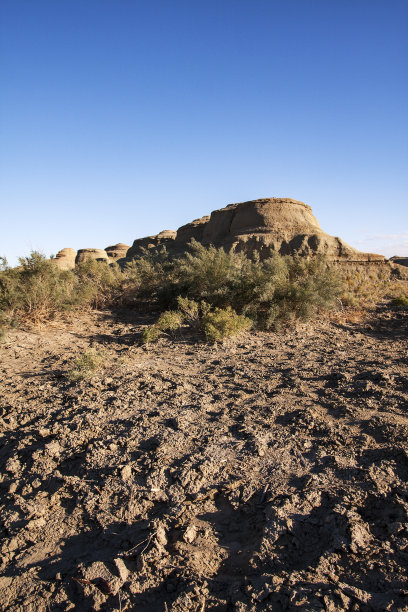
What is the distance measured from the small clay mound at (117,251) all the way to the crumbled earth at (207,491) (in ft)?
129

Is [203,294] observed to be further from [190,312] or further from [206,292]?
[190,312]

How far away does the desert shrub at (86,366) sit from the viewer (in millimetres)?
5047

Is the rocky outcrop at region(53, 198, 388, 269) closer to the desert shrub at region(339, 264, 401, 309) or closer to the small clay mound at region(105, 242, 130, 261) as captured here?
the desert shrub at region(339, 264, 401, 309)

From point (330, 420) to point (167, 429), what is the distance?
5.41 ft

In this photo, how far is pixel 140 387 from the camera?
4809 mm

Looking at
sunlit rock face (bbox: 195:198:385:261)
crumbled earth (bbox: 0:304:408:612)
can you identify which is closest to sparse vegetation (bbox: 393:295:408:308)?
sunlit rock face (bbox: 195:198:385:261)

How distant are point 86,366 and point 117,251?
132 ft

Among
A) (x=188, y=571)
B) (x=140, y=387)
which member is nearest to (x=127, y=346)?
(x=140, y=387)

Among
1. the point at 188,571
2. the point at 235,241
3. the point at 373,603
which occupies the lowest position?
the point at 188,571

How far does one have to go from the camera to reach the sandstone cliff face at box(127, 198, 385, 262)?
Answer: 51.8ft

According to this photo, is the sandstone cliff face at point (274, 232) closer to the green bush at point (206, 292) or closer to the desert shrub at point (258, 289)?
the desert shrub at point (258, 289)

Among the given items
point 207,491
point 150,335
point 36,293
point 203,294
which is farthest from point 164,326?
point 207,491

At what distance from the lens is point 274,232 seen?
55.7 feet

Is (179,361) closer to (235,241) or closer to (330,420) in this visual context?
(330,420)
